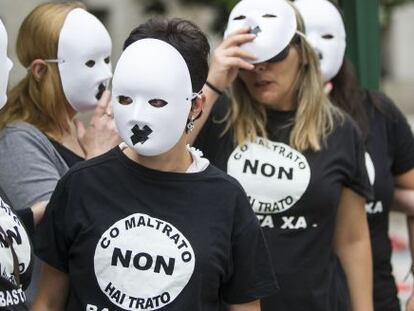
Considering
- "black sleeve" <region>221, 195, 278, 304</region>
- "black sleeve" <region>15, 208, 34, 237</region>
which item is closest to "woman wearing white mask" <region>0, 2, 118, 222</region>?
"black sleeve" <region>15, 208, 34, 237</region>

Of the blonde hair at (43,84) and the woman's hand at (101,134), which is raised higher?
the blonde hair at (43,84)

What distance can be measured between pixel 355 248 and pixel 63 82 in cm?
129

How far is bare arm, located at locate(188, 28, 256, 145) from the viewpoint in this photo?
12.6ft

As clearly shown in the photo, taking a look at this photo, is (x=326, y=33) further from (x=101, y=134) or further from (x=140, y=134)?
(x=140, y=134)

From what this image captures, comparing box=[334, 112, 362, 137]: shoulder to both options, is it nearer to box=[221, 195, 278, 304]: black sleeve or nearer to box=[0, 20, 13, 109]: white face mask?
box=[221, 195, 278, 304]: black sleeve

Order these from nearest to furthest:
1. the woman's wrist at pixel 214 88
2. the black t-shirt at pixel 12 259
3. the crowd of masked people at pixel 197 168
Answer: the black t-shirt at pixel 12 259 → the crowd of masked people at pixel 197 168 → the woman's wrist at pixel 214 88

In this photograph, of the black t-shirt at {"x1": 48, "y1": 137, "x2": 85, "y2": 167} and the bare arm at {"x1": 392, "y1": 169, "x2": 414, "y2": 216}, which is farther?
the bare arm at {"x1": 392, "y1": 169, "x2": 414, "y2": 216}

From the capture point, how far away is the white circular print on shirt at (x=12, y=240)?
287 cm

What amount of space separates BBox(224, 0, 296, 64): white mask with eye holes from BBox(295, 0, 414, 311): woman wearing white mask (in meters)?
0.56

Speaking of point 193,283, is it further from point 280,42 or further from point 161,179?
point 280,42

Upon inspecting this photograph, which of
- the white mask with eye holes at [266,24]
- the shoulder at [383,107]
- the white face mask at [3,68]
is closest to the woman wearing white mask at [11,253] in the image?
the white face mask at [3,68]

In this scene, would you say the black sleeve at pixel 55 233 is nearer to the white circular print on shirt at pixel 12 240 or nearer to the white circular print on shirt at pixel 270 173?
the white circular print on shirt at pixel 12 240

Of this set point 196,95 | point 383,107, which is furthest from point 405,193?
point 196,95

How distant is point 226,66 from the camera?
383 cm
